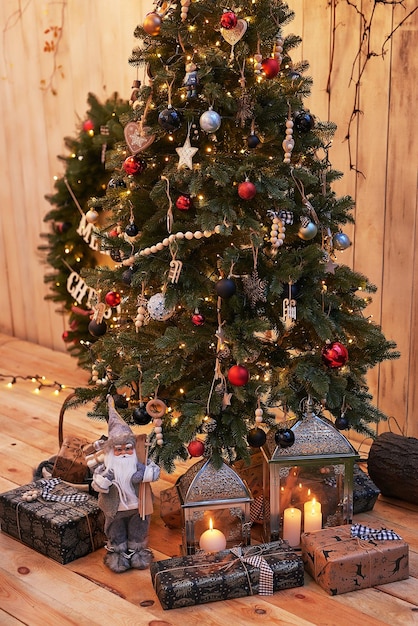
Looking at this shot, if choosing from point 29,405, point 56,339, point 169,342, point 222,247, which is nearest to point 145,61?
point 222,247

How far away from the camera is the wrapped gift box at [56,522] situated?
Answer: 8.38 ft

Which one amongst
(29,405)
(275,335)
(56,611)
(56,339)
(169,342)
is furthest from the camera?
(56,339)

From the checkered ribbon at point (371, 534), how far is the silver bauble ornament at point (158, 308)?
0.83 m

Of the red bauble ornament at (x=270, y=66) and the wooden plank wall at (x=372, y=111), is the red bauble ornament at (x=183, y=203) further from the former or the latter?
the wooden plank wall at (x=372, y=111)

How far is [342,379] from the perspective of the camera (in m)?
2.57

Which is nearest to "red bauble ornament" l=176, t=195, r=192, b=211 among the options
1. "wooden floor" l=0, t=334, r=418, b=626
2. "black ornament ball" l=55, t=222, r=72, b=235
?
"wooden floor" l=0, t=334, r=418, b=626

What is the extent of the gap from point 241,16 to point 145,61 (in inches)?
12.6

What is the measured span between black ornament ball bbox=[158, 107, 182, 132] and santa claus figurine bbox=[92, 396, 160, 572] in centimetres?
81

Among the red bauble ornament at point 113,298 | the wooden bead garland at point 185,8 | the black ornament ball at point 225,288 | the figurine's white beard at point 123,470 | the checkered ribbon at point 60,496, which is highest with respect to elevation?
the wooden bead garland at point 185,8

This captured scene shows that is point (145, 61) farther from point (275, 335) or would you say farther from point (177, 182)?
point (275, 335)

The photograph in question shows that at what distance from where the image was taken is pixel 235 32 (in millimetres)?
2361

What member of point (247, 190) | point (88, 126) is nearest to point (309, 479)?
point (247, 190)

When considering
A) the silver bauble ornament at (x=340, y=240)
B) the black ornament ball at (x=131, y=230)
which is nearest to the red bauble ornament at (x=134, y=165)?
the black ornament ball at (x=131, y=230)

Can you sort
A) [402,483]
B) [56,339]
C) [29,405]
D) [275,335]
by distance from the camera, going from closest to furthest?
[275,335], [402,483], [29,405], [56,339]
